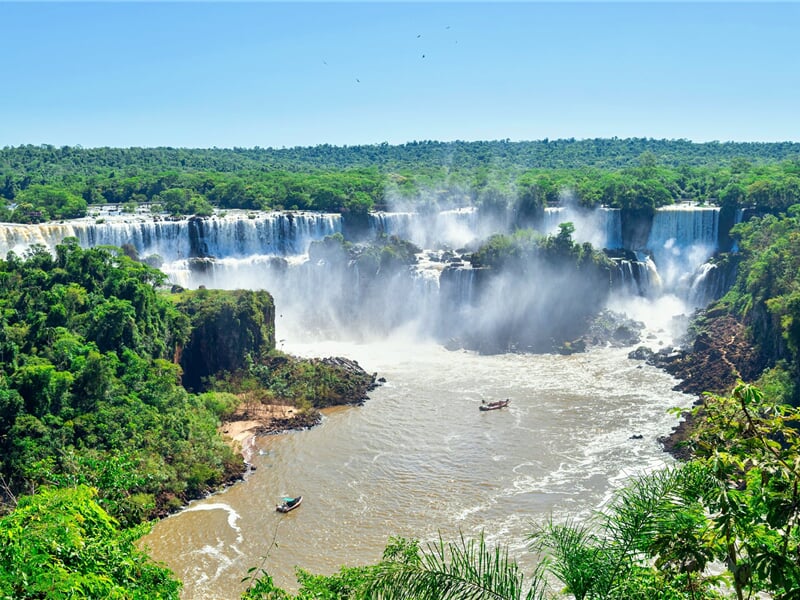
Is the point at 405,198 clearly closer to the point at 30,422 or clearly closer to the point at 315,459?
the point at 315,459

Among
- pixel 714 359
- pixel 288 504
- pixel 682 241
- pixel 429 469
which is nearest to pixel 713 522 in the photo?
pixel 288 504

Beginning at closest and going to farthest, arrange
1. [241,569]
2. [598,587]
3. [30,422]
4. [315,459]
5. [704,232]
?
[598,587], [241,569], [30,422], [315,459], [704,232]

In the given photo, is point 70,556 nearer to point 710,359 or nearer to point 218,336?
point 218,336

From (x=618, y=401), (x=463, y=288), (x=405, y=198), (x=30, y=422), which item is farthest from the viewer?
(x=405, y=198)

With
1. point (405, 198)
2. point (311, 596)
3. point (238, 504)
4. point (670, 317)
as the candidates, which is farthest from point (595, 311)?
point (311, 596)

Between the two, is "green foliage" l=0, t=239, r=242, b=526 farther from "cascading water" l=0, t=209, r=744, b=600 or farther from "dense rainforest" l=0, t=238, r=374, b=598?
"cascading water" l=0, t=209, r=744, b=600
